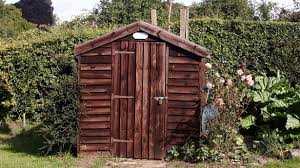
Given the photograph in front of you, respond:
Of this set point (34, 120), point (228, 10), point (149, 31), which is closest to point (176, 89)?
point (149, 31)

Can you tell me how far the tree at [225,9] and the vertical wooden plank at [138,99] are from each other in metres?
14.7

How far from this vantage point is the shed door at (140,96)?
9.26 metres

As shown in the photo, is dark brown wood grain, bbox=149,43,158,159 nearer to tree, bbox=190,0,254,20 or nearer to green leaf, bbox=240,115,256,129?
green leaf, bbox=240,115,256,129

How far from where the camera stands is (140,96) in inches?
366

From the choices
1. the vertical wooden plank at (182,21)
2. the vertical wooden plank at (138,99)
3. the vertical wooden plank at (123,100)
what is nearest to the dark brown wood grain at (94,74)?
the vertical wooden plank at (123,100)

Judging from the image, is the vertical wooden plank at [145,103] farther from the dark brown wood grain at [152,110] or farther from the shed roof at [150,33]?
the shed roof at [150,33]

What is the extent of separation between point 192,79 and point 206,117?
84cm

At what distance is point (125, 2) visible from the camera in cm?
2116

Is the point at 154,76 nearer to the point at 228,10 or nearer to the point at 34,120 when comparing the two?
the point at 34,120

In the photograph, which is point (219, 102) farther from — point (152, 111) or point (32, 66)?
point (32, 66)

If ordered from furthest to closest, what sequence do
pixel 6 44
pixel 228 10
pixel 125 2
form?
pixel 228 10
pixel 125 2
pixel 6 44

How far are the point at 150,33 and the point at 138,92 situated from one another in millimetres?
1252

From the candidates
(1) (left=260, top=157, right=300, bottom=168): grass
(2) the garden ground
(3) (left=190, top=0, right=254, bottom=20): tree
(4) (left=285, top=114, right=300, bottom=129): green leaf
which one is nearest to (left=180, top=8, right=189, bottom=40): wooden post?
(4) (left=285, top=114, right=300, bottom=129): green leaf

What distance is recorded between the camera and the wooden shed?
30.3ft
